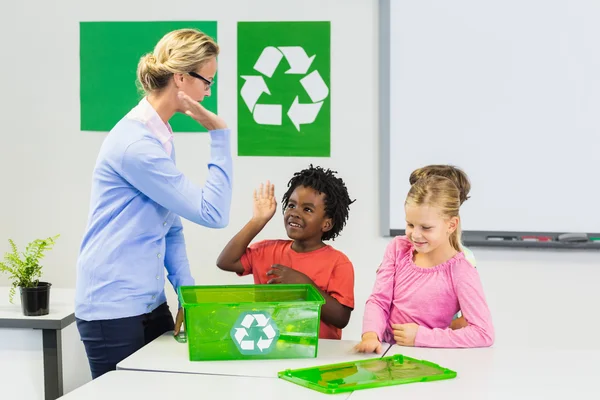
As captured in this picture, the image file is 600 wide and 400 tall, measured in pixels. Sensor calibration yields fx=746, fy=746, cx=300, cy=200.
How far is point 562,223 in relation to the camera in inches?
126

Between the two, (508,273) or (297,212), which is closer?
(297,212)

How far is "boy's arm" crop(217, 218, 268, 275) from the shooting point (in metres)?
2.41

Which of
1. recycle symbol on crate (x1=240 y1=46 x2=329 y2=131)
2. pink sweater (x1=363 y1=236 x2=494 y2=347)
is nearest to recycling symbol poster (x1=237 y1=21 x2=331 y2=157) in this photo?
recycle symbol on crate (x1=240 y1=46 x2=329 y2=131)

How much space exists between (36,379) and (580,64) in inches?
97.2

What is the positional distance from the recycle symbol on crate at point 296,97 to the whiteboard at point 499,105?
0.98 ft

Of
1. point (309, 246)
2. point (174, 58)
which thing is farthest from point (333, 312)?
point (174, 58)

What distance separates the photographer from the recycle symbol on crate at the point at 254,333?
1.84m

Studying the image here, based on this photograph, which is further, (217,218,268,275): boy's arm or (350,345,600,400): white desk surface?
(217,218,268,275): boy's arm

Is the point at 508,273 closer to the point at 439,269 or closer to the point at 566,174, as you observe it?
the point at 566,174

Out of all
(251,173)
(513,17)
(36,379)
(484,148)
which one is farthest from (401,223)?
(36,379)

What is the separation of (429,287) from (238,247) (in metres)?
0.65

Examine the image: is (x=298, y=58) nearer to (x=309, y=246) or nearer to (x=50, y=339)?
(x=309, y=246)

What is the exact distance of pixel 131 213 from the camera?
1.94 metres

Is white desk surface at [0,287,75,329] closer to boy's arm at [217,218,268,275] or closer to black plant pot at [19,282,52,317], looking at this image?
black plant pot at [19,282,52,317]
